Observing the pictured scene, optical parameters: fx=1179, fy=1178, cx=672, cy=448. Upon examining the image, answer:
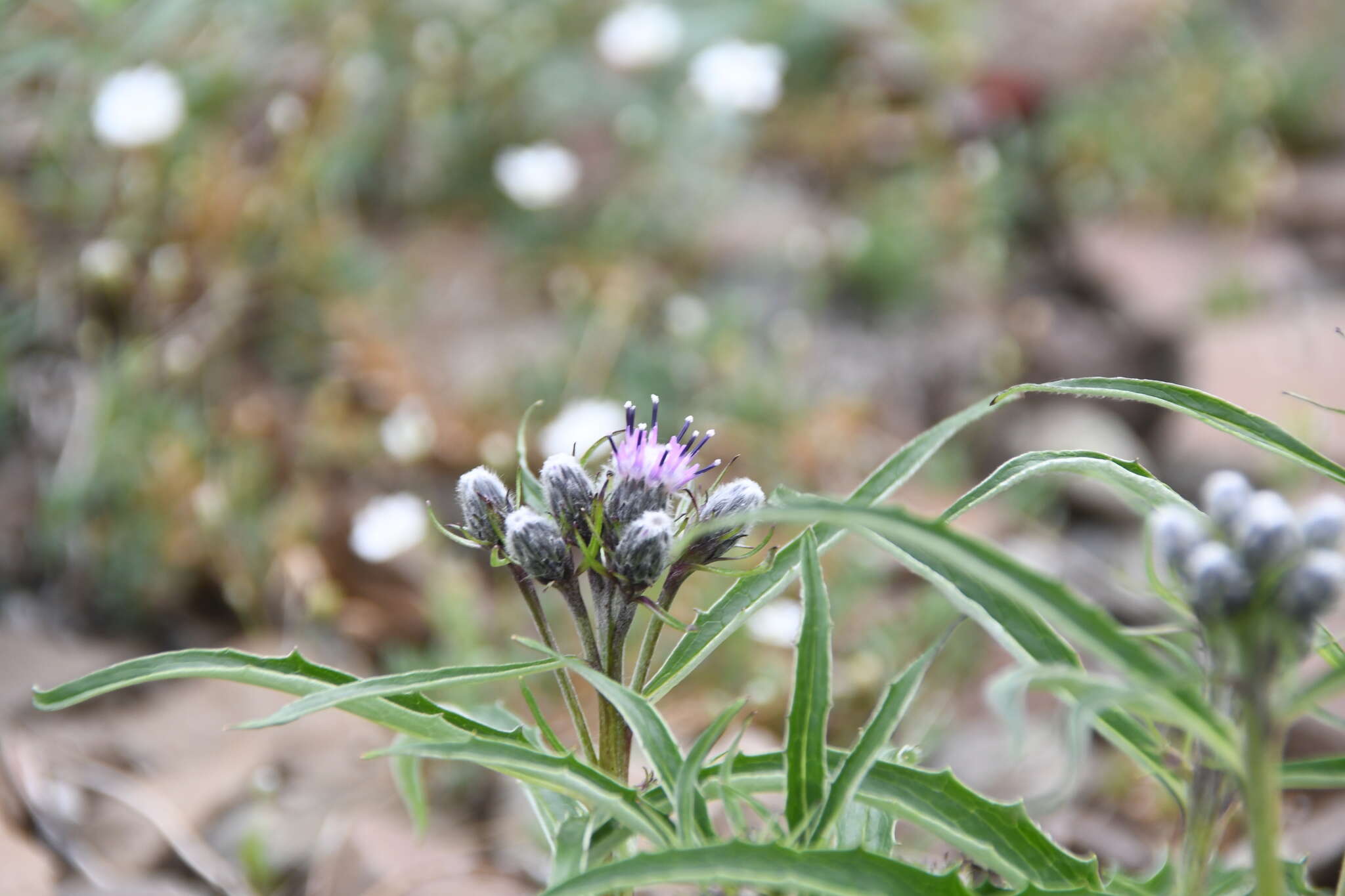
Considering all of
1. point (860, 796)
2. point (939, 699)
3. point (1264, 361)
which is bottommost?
point (860, 796)

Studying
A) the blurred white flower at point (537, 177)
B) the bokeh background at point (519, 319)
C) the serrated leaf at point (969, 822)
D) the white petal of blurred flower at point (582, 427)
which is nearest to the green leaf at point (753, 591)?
the serrated leaf at point (969, 822)

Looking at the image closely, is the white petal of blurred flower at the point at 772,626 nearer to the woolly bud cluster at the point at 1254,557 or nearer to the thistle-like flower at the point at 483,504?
the thistle-like flower at the point at 483,504

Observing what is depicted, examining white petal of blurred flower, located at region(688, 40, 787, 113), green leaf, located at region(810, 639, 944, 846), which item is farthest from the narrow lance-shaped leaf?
white petal of blurred flower, located at region(688, 40, 787, 113)

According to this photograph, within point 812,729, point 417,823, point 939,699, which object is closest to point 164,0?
point 939,699

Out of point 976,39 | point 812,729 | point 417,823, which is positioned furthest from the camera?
point 976,39

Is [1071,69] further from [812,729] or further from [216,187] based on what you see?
[812,729]

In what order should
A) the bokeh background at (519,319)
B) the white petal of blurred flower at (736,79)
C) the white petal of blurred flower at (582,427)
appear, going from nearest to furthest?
the bokeh background at (519,319), the white petal of blurred flower at (582,427), the white petal of blurred flower at (736,79)
